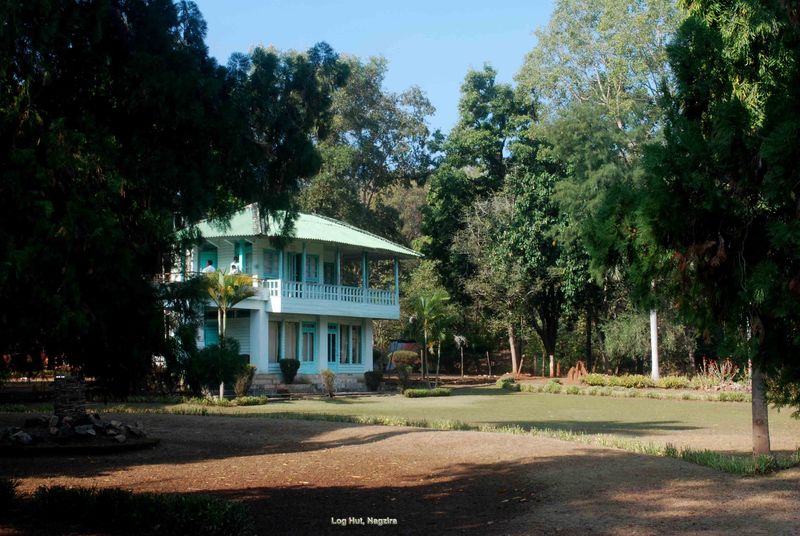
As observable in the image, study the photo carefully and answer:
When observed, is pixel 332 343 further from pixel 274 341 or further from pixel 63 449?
pixel 63 449

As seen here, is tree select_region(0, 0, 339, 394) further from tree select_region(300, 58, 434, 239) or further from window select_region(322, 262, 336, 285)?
tree select_region(300, 58, 434, 239)

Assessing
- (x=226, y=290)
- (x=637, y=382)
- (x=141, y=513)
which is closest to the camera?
(x=141, y=513)

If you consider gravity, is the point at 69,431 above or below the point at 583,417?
above

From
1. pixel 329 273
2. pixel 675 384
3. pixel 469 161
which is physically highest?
pixel 469 161

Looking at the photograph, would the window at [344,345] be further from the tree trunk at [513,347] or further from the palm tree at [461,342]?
the tree trunk at [513,347]

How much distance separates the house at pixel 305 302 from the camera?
108 ft

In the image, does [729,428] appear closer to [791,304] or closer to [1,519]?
[791,304]

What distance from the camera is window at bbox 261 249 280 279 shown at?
3478cm

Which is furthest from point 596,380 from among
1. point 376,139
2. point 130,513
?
point 130,513

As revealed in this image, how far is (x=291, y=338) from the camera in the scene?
3572 centimetres

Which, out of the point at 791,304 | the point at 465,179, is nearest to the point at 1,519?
the point at 791,304

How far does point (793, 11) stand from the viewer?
6809 mm

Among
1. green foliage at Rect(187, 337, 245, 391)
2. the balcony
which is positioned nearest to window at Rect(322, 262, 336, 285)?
the balcony

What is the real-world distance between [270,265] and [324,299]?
2740 millimetres
